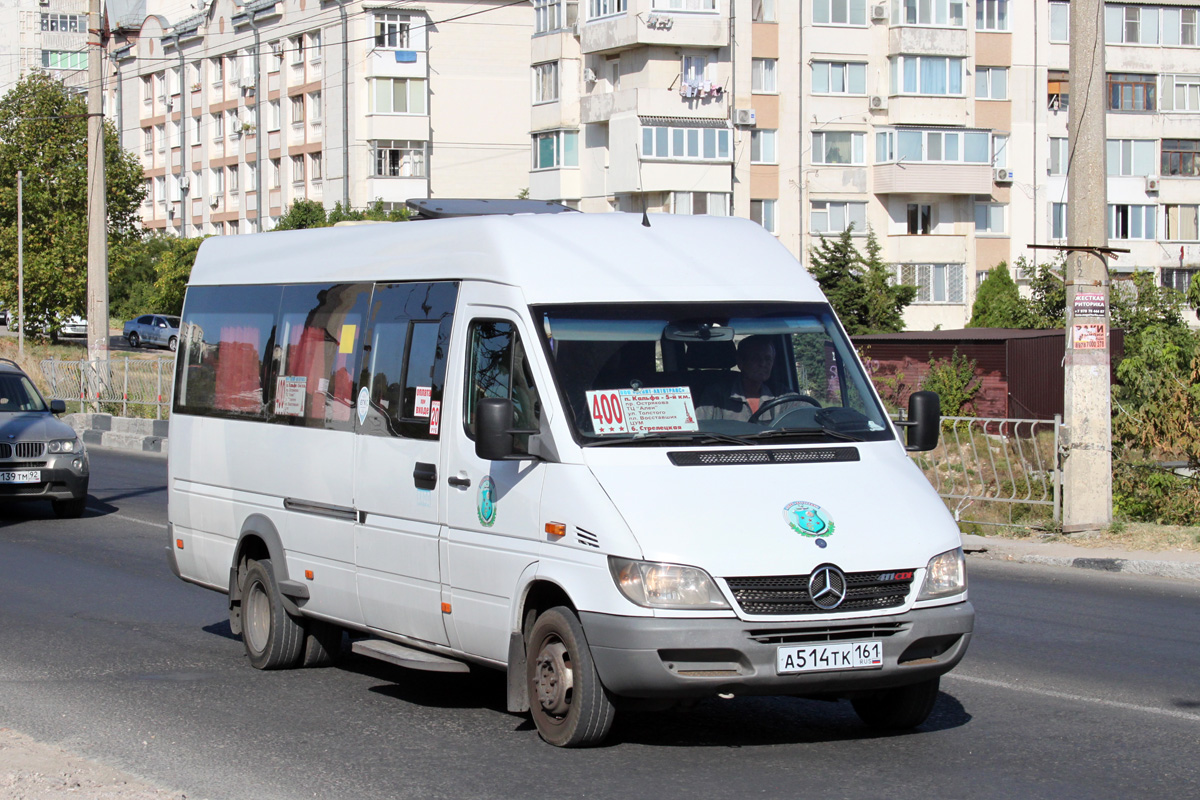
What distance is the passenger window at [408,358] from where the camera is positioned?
7.73 meters

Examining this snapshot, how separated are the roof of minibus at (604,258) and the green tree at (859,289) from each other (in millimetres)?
52111

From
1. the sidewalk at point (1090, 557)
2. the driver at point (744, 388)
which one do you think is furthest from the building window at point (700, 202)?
the driver at point (744, 388)

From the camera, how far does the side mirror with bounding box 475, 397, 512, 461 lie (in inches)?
264

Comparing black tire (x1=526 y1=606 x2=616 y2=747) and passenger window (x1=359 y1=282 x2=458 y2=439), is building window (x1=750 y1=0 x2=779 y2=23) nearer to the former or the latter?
passenger window (x1=359 y1=282 x2=458 y2=439)

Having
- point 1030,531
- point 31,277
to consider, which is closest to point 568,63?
point 31,277

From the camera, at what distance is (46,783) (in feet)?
19.8

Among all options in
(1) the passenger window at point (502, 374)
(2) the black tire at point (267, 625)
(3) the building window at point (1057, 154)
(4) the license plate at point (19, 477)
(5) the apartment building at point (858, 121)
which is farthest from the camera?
(3) the building window at point (1057, 154)

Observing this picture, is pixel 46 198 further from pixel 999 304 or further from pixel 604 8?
pixel 999 304

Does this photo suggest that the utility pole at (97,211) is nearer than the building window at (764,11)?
Yes

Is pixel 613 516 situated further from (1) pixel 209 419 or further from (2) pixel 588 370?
(1) pixel 209 419

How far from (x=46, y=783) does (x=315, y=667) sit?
3.28m

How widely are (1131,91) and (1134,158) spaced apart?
304 cm

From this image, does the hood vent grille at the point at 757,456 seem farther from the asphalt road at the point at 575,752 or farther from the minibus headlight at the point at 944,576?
the asphalt road at the point at 575,752

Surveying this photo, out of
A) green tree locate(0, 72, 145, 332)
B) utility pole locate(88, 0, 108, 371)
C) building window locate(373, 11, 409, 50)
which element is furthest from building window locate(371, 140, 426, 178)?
utility pole locate(88, 0, 108, 371)
